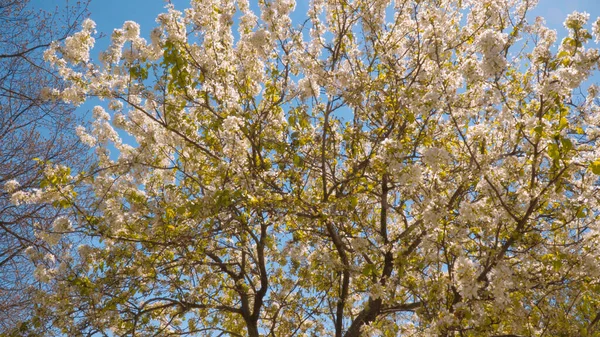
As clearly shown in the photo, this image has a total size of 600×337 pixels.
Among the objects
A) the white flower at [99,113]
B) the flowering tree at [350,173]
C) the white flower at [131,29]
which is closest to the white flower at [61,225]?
the flowering tree at [350,173]

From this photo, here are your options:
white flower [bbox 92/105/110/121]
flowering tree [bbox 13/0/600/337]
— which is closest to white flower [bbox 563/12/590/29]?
flowering tree [bbox 13/0/600/337]

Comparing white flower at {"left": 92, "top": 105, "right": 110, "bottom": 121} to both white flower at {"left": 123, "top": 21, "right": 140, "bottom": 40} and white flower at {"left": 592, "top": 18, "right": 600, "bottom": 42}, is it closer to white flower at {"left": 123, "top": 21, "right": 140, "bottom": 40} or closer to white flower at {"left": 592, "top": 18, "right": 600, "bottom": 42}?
white flower at {"left": 123, "top": 21, "right": 140, "bottom": 40}

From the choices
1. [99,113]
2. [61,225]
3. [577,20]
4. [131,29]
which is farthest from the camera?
[99,113]

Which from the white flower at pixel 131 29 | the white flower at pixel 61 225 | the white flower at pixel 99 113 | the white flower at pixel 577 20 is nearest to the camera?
the white flower at pixel 577 20

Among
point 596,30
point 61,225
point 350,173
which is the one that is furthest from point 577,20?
point 61,225

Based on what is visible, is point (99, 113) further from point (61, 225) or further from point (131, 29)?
point (61, 225)

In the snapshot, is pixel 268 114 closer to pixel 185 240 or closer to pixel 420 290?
pixel 185 240

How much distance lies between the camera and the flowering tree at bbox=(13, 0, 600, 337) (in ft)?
20.2

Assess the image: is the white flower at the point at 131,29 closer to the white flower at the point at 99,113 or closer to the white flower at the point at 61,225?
the white flower at the point at 99,113

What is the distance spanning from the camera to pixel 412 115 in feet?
22.0

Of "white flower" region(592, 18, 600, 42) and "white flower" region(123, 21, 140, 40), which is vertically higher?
"white flower" region(123, 21, 140, 40)

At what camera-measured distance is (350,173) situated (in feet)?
28.5

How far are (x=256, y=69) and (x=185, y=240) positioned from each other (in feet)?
10.5

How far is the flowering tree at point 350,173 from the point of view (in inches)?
242
